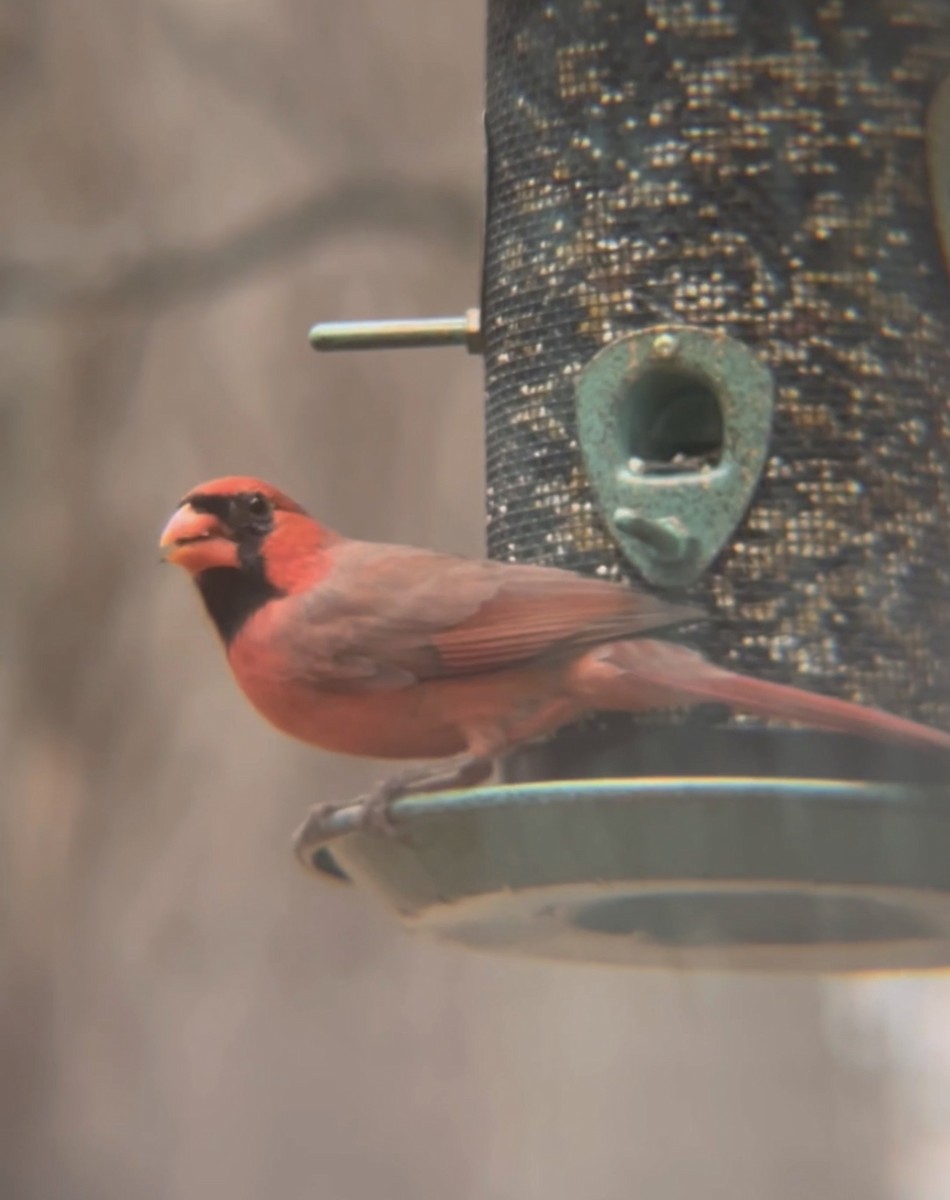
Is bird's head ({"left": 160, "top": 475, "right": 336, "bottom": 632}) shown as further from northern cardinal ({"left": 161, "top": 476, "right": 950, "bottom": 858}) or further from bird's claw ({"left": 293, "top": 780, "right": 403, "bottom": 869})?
bird's claw ({"left": 293, "top": 780, "right": 403, "bottom": 869})

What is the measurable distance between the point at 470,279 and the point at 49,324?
1154mm

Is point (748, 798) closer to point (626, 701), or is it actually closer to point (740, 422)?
point (626, 701)

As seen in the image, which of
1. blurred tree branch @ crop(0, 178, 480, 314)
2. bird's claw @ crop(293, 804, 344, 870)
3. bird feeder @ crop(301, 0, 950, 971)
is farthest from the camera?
blurred tree branch @ crop(0, 178, 480, 314)

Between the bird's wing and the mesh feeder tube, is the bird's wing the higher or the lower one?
the lower one

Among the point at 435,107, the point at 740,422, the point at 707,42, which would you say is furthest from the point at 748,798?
the point at 435,107

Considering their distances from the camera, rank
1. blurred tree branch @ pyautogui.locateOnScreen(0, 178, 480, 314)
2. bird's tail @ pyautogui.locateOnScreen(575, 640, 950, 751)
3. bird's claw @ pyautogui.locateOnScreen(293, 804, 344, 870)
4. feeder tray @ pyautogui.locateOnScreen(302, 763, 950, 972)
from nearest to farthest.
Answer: feeder tray @ pyautogui.locateOnScreen(302, 763, 950, 972)
bird's tail @ pyautogui.locateOnScreen(575, 640, 950, 751)
bird's claw @ pyautogui.locateOnScreen(293, 804, 344, 870)
blurred tree branch @ pyautogui.locateOnScreen(0, 178, 480, 314)

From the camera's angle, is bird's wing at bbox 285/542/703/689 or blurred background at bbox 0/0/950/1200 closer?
bird's wing at bbox 285/542/703/689

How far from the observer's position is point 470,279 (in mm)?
6801

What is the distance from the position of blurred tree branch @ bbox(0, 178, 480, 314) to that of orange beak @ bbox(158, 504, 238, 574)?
10.9ft

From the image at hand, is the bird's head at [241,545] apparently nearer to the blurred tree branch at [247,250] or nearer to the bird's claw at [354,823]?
the bird's claw at [354,823]

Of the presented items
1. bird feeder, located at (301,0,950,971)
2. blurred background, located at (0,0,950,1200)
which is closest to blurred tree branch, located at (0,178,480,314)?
blurred background, located at (0,0,950,1200)

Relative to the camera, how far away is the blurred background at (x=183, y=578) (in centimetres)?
662

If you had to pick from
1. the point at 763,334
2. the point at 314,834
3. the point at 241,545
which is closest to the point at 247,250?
the point at 241,545

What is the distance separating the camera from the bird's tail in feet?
10.4
